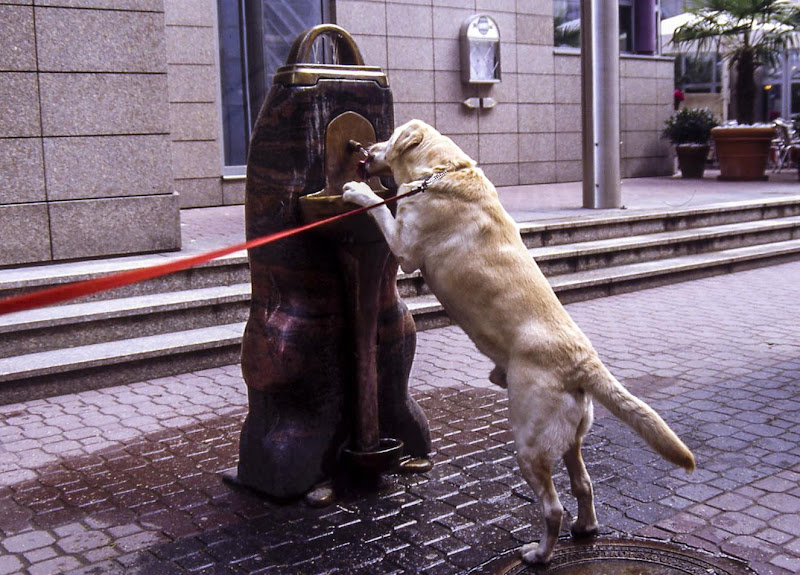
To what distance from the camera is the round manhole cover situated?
3.55 m

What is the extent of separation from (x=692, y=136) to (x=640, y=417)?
53.6ft

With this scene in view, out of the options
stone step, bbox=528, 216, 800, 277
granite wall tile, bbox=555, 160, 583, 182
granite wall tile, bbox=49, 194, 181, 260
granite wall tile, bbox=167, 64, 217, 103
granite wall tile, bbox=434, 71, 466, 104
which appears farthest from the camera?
granite wall tile, bbox=555, 160, 583, 182

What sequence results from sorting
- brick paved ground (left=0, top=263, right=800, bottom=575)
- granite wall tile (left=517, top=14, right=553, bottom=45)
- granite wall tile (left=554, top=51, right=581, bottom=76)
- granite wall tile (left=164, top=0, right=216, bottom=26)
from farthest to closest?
granite wall tile (left=554, top=51, right=581, bottom=76) → granite wall tile (left=517, top=14, right=553, bottom=45) → granite wall tile (left=164, top=0, right=216, bottom=26) → brick paved ground (left=0, top=263, right=800, bottom=575)

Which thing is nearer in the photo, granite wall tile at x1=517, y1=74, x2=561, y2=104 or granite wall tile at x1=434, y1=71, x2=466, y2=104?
granite wall tile at x1=434, y1=71, x2=466, y2=104

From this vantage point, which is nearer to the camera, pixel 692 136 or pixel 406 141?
pixel 406 141

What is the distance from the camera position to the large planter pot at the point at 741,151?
58.9 feet

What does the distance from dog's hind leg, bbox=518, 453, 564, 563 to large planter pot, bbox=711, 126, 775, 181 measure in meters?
16.0

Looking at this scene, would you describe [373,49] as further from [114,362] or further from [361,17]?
[114,362]

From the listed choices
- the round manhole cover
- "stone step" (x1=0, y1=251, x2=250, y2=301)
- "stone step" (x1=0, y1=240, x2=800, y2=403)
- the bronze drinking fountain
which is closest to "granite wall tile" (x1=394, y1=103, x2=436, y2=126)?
"stone step" (x1=0, y1=240, x2=800, y2=403)

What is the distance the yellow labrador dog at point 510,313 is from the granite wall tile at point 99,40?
4.71m

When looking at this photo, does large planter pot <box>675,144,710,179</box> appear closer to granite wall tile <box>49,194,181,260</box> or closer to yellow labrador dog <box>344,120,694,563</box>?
granite wall tile <box>49,194,181,260</box>

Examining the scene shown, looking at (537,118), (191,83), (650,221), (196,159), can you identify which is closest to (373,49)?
(191,83)

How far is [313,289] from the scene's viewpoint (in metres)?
4.32

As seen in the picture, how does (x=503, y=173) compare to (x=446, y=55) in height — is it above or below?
below
